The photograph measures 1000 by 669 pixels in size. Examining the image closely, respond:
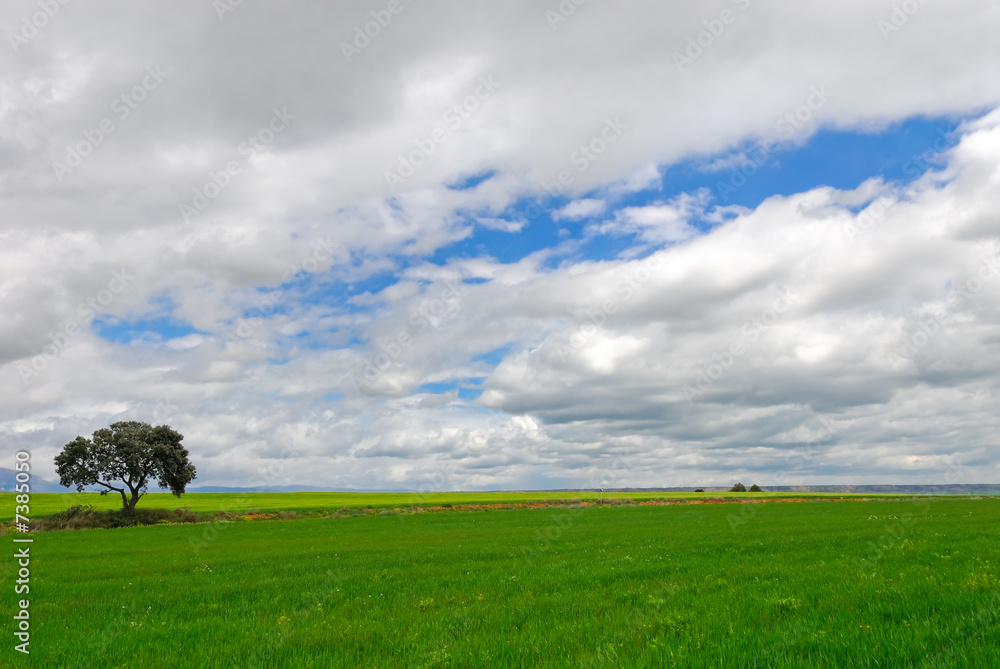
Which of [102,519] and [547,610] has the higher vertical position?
[547,610]

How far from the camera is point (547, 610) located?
1284cm

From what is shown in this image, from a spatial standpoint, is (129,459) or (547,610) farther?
(129,459)

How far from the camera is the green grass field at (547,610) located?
8.71 metres

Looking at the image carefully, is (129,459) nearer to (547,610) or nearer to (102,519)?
(102,519)

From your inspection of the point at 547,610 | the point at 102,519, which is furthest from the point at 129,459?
the point at 547,610

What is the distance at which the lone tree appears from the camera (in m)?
65.4

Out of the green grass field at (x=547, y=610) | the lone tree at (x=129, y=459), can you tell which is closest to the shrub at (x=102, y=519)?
the lone tree at (x=129, y=459)

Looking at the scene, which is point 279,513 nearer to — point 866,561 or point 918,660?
point 866,561

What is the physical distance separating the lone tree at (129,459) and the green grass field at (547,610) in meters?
49.6

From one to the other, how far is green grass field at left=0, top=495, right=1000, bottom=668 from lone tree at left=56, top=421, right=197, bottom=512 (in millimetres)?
49582

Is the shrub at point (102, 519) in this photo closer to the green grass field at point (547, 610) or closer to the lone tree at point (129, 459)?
the lone tree at point (129, 459)

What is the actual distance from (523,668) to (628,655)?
5.42 ft

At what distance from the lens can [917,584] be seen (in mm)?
12445

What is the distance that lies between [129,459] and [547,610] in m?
71.6
